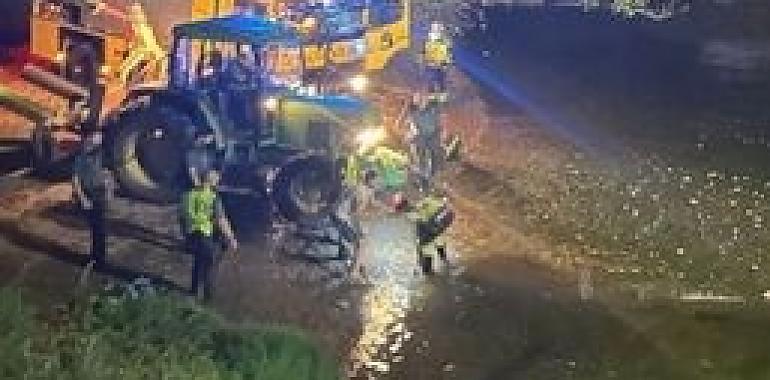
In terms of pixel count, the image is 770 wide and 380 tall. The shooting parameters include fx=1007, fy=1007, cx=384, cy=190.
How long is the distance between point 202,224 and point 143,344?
2.01 m

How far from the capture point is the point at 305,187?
489 inches

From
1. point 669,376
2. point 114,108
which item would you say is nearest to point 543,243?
point 669,376

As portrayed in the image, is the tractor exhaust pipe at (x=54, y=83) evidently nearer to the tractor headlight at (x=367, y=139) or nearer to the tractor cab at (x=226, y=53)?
the tractor cab at (x=226, y=53)

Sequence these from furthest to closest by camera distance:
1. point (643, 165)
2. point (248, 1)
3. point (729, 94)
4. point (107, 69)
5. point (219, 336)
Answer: point (729, 94)
point (248, 1)
point (643, 165)
point (107, 69)
point (219, 336)

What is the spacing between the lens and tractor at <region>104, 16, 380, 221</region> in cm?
1237

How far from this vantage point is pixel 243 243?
11984 millimetres

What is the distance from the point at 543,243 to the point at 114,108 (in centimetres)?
615

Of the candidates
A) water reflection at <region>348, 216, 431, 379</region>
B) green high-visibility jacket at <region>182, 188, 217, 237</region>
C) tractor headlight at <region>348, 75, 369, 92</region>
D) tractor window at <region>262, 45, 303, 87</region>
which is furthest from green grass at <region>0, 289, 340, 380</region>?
tractor headlight at <region>348, 75, 369, 92</region>

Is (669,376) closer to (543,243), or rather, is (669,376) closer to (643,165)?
(543,243)

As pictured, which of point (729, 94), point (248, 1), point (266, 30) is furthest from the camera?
point (729, 94)

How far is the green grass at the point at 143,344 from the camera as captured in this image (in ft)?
26.1

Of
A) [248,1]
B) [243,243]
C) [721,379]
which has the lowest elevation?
[721,379]

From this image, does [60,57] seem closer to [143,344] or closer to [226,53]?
[226,53]

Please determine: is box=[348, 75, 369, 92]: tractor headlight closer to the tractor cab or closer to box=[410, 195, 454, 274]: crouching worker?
the tractor cab
